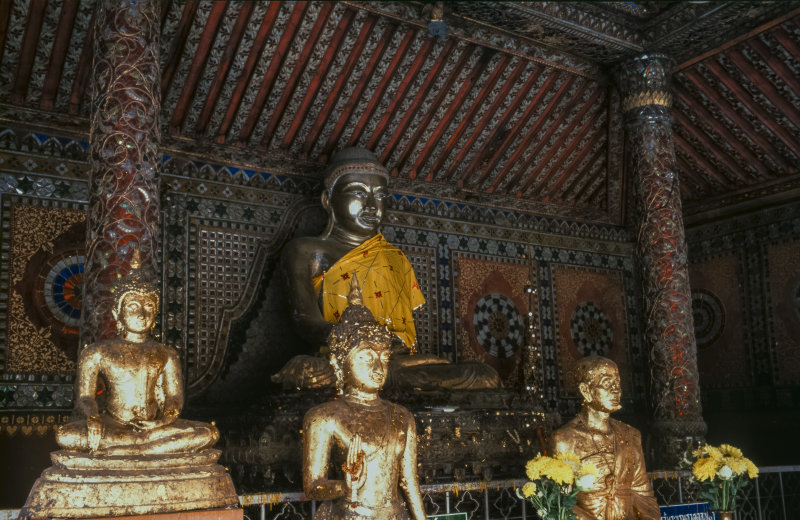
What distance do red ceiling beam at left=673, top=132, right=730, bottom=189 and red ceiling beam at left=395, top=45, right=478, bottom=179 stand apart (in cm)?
262

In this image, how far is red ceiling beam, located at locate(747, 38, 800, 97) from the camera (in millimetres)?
7363

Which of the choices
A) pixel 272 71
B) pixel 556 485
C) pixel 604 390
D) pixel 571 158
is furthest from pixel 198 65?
pixel 556 485

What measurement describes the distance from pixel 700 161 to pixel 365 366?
6444 millimetres

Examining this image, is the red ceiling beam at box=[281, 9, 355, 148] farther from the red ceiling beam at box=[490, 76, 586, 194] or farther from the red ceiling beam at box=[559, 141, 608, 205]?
the red ceiling beam at box=[559, 141, 608, 205]

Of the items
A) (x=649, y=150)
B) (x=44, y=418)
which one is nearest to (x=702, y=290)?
(x=649, y=150)

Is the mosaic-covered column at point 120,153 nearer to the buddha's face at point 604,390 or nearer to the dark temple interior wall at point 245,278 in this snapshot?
the dark temple interior wall at point 245,278

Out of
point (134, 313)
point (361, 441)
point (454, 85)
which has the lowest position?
point (361, 441)

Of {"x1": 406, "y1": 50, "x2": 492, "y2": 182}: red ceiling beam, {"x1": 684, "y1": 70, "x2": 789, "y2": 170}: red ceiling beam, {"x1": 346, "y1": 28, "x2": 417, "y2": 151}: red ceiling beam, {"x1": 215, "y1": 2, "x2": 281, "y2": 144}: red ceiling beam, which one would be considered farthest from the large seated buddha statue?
{"x1": 684, "y1": 70, "x2": 789, "y2": 170}: red ceiling beam

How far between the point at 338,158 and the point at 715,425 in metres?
5.17

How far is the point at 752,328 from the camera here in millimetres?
8562

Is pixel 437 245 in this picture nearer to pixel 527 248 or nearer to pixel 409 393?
pixel 527 248

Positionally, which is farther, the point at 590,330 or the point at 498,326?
the point at 590,330

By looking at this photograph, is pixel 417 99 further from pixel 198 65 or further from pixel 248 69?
pixel 198 65

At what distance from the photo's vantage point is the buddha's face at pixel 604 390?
180 inches
